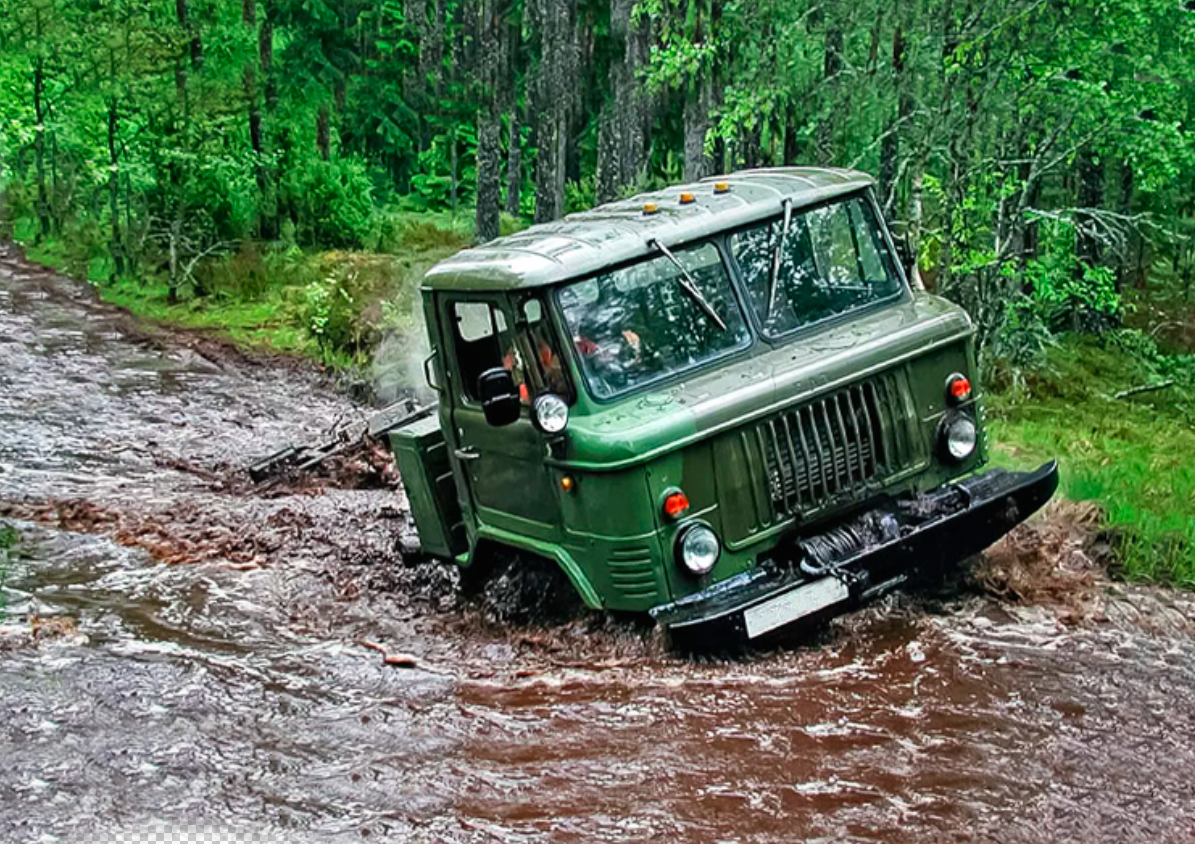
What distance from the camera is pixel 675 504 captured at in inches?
268

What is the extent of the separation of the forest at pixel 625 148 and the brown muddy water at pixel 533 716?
1925 mm

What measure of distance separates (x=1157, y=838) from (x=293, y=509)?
790cm

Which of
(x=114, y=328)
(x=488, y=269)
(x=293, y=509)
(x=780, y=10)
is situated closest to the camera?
(x=488, y=269)

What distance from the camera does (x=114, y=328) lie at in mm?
19656

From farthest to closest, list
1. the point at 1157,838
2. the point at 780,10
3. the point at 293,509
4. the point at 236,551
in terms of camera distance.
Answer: the point at 780,10 < the point at 293,509 < the point at 236,551 < the point at 1157,838

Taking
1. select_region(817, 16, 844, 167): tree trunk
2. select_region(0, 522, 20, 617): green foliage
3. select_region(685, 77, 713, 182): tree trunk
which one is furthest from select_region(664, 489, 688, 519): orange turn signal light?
select_region(685, 77, 713, 182): tree trunk

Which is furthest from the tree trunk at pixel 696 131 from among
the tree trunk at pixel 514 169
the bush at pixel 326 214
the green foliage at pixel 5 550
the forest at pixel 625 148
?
the tree trunk at pixel 514 169

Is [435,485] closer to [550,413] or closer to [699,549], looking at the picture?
[550,413]

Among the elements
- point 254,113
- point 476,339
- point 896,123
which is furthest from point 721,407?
point 254,113

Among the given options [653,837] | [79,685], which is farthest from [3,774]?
[653,837]

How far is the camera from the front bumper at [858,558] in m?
6.62

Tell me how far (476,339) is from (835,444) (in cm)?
200

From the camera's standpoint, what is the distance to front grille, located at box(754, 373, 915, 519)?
7.02m

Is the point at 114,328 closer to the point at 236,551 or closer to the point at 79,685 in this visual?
the point at 236,551
